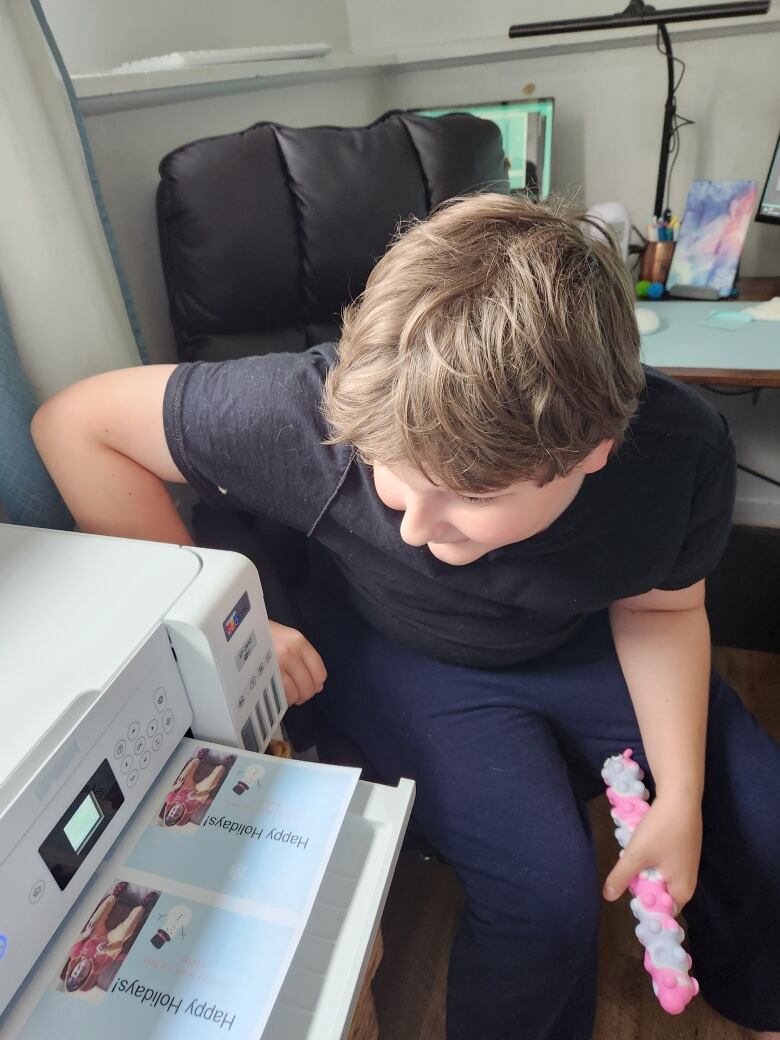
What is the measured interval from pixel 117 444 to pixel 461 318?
0.42 metres

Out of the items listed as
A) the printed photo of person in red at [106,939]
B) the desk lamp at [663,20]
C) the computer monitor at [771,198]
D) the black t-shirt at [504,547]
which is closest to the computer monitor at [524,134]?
the desk lamp at [663,20]

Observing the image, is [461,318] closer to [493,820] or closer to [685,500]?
[685,500]

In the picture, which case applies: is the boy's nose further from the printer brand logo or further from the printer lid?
the printer brand logo

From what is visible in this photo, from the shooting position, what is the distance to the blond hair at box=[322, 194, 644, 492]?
0.47 meters

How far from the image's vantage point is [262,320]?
1017mm

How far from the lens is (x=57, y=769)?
43cm

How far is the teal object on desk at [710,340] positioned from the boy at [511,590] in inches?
19.1

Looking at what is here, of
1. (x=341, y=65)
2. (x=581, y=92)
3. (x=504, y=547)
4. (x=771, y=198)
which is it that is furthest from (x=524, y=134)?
(x=504, y=547)

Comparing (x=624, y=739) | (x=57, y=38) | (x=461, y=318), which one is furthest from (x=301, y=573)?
(x=57, y=38)

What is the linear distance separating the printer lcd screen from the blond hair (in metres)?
0.29

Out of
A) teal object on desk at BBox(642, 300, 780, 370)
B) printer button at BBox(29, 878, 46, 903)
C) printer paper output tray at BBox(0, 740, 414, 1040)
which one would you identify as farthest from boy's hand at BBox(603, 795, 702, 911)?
teal object on desk at BBox(642, 300, 780, 370)

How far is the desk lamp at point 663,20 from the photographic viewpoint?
4.05ft

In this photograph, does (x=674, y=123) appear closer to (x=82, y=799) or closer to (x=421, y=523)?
(x=421, y=523)

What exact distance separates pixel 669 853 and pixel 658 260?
46.5 inches
